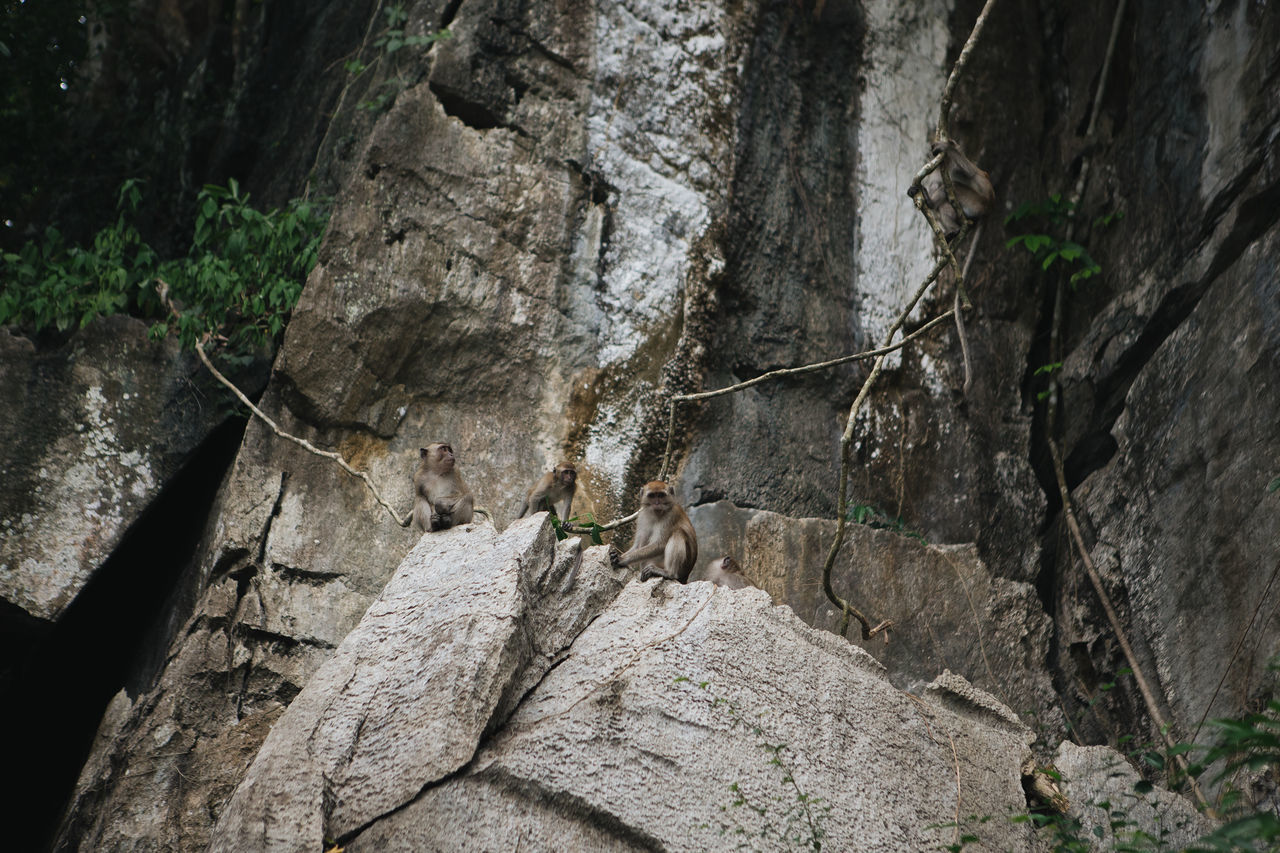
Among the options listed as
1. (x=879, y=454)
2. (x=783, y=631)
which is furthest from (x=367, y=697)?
(x=879, y=454)

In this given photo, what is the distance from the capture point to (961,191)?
786 centimetres

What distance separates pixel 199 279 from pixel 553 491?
10.1 feet

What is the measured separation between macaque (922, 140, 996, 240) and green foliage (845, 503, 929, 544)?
1.98 meters

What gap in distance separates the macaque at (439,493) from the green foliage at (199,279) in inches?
67.2

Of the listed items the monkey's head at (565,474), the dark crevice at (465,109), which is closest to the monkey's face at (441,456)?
the monkey's head at (565,474)

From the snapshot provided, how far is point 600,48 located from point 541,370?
258 centimetres

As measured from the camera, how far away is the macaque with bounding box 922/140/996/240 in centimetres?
770

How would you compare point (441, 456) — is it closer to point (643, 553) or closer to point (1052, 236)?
point (643, 553)

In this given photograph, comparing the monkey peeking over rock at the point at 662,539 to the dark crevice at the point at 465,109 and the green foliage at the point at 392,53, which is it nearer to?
the dark crevice at the point at 465,109

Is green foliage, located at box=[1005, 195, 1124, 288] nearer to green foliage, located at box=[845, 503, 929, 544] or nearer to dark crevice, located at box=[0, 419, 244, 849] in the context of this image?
green foliage, located at box=[845, 503, 929, 544]

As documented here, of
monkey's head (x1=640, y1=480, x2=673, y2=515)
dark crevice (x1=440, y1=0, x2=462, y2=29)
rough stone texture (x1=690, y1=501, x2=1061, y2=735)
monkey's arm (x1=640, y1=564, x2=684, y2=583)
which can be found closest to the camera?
monkey's arm (x1=640, y1=564, x2=684, y2=583)

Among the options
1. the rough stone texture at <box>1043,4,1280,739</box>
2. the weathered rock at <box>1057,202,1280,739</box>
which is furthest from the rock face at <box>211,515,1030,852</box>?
the rough stone texture at <box>1043,4,1280,739</box>

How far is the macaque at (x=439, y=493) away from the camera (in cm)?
672

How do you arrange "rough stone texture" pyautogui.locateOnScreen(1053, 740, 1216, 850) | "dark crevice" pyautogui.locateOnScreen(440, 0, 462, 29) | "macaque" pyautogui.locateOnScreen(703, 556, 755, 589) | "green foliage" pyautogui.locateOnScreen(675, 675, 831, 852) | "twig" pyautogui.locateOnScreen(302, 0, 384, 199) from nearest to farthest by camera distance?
1. "green foliage" pyautogui.locateOnScreen(675, 675, 831, 852)
2. "rough stone texture" pyautogui.locateOnScreen(1053, 740, 1216, 850)
3. "macaque" pyautogui.locateOnScreen(703, 556, 755, 589)
4. "dark crevice" pyautogui.locateOnScreen(440, 0, 462, 29)
5. "twig" pyautogui.locateOnScreen(302, 0, 384, 199)
